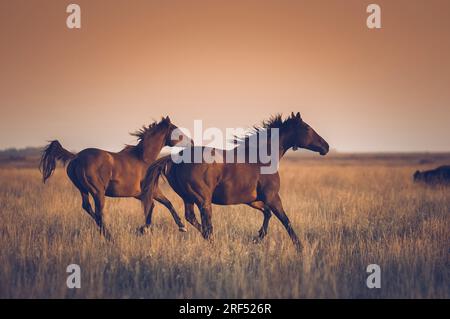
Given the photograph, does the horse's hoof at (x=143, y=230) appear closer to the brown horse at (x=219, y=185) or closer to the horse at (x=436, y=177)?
the brown horse at (x=219, y=185)

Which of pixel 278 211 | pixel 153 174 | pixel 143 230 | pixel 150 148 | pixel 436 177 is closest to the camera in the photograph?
pixel 278 211

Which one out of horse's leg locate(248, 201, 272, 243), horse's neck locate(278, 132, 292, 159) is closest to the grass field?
→ horse's leg locate(248, 201, 272, 243)

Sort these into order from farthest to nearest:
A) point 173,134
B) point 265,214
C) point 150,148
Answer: point 173,134, point 150,148, point 265,214

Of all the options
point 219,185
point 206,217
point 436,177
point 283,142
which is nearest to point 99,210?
point 206,217

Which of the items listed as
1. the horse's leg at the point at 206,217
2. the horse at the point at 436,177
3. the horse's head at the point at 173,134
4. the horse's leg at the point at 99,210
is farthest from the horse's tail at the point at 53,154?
the horse at the point at 436,177

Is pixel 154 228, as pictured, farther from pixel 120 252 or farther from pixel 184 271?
pixel 184 271

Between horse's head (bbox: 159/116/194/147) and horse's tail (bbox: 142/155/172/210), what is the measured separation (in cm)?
140

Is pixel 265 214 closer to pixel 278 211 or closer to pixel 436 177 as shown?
pixel 278 211

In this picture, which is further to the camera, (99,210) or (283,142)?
(99,210)

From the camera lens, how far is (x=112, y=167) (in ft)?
27.2

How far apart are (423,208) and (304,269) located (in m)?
7.03

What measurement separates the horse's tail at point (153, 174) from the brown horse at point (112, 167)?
285 mm

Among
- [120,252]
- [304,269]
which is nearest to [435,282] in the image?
[304,269]

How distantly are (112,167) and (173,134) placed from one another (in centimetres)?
148
